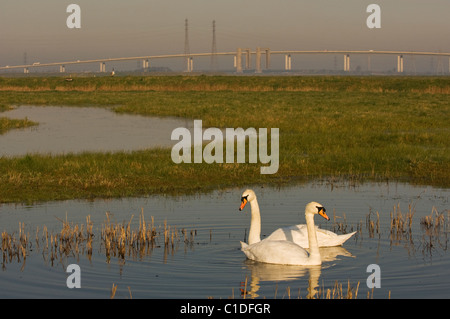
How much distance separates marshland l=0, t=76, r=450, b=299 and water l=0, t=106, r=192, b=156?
508 cm

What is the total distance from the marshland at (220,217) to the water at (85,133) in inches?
200

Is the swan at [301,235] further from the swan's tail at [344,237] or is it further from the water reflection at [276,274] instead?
the water reflection at [276,274]

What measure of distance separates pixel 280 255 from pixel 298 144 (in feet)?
51.6

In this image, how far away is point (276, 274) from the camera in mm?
12477

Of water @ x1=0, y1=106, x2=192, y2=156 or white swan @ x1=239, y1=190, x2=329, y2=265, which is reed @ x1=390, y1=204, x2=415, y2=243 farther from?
water @ x1=0, y1=106, x2=192, y2=156

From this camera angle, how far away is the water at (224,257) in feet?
37.1

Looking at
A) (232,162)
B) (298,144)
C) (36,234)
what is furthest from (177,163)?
(36,234)

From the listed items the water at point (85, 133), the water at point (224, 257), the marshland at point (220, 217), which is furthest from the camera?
the water at point (85, 133)

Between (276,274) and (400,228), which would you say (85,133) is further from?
(276,274)

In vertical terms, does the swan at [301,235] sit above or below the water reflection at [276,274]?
above

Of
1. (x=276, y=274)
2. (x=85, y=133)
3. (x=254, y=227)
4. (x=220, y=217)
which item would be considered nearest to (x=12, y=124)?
(x=85, y=133)

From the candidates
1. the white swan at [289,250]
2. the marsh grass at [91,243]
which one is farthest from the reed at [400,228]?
the marsh grass at [91,243]

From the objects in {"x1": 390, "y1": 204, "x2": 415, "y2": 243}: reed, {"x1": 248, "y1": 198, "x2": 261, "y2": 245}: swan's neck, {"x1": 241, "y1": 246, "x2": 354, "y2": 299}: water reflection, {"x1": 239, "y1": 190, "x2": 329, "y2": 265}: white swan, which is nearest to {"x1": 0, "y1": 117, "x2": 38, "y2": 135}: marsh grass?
{"x1": 248, "y1": 198, "x2": 261, "y2": 245}: swan's neck
